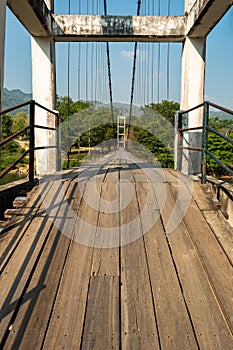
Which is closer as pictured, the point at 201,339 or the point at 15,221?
the point at 201,339

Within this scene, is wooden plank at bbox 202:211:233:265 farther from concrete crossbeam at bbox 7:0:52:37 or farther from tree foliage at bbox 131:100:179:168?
tree foliage at bbox 131:100:179:168

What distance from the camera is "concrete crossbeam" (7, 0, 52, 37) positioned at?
106 inches

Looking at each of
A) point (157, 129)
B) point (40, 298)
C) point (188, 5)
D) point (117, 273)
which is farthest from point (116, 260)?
point (157, 129)

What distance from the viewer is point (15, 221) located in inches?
68.1

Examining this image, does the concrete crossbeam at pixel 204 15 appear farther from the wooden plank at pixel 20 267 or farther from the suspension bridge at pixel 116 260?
the wooden plank at pixel 20 267

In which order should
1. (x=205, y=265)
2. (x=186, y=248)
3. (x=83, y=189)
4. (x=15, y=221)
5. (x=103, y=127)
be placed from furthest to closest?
(x=103, y=127), (x=83, y=189), (x=15, y=221), (x=186, y=248), (x=205, y=265)

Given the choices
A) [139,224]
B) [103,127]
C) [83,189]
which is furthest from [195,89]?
[103,127]

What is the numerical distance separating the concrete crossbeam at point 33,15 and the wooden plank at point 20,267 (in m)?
1.79

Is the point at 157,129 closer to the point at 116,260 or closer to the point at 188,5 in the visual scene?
the point at 188,5

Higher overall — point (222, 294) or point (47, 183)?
point (47, 183)

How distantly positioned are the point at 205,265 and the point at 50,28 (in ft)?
9.70

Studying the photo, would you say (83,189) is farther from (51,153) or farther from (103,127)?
(103,127)

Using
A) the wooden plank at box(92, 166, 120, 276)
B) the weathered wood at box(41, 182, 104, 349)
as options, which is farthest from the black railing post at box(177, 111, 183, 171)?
the weathered wood at box(41, 182, 104, 349)

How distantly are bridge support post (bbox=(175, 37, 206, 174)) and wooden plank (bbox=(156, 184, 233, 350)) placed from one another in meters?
1.95
